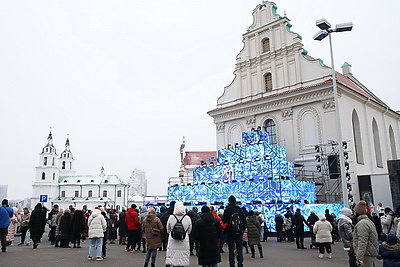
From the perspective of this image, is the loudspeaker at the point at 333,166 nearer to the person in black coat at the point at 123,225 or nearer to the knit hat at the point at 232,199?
the person in black coat at the point at 123,225

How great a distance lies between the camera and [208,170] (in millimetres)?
25125

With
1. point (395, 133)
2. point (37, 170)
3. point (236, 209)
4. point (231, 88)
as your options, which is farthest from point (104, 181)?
point (236, 209)

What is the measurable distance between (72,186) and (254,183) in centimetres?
8354

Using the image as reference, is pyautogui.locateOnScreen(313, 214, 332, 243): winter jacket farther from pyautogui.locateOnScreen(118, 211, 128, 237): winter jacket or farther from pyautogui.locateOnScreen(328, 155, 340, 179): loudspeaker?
pyautogui.locateOnScreen(328, 155, 340, 179): loudspeaker

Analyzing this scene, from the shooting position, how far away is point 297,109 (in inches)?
1140

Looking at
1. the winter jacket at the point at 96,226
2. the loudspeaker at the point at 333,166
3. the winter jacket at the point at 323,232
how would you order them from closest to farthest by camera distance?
1. the winter jacket at the point at 96,226
2. the winter jacket at the point at 323,232
3. the loudspeaker at the point at 333,166

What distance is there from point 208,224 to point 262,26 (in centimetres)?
2829

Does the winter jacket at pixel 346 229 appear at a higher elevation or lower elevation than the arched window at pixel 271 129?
lower

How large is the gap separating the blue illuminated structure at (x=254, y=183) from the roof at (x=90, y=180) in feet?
240

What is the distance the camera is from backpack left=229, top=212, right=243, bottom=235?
27.9 feet

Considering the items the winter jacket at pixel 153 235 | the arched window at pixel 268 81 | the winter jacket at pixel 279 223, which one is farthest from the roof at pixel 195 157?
the winter jacket at pixel 153 235

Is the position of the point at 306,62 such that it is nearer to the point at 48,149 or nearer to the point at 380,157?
the point at 380,157

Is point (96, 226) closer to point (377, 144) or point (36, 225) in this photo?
point (36, 225)

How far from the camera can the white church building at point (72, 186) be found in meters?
85.6
